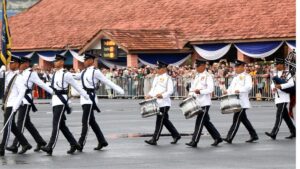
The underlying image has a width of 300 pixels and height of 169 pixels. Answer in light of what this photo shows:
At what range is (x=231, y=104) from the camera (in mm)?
24391

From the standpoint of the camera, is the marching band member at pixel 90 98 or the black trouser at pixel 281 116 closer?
the marching band member at pixel 90 98

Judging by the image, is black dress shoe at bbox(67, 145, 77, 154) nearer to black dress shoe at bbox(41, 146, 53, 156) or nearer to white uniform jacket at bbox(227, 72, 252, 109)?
black dress shoe at bbox(41, 146, 53, 156)

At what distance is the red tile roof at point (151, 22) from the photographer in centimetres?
5303

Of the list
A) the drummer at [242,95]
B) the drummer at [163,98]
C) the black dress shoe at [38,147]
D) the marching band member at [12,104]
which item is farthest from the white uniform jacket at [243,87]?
the marching band member at [12,104]

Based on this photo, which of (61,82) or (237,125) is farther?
(237,125)

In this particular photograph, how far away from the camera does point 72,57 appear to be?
63.3 meters

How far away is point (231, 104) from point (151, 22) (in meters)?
36.7

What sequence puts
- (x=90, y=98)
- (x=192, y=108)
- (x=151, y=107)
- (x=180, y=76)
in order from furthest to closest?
(x=180, y=76) < (x=151, y=107) < (x=192, y=108) < (x=90, y=98)

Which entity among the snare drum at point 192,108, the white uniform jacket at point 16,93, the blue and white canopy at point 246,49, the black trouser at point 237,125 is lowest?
the black trouser at point 237,125

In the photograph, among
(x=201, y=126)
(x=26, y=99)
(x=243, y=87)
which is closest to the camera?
(x=26, y=99)

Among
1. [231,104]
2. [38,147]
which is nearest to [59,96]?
[38,147]

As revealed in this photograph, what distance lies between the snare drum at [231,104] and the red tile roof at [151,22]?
24.5 meters

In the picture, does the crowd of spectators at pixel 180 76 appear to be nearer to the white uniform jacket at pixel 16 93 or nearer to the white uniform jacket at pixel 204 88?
the white uniform jacket at pixel 204 88

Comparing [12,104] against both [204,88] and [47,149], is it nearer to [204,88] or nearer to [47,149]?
[47,149]
